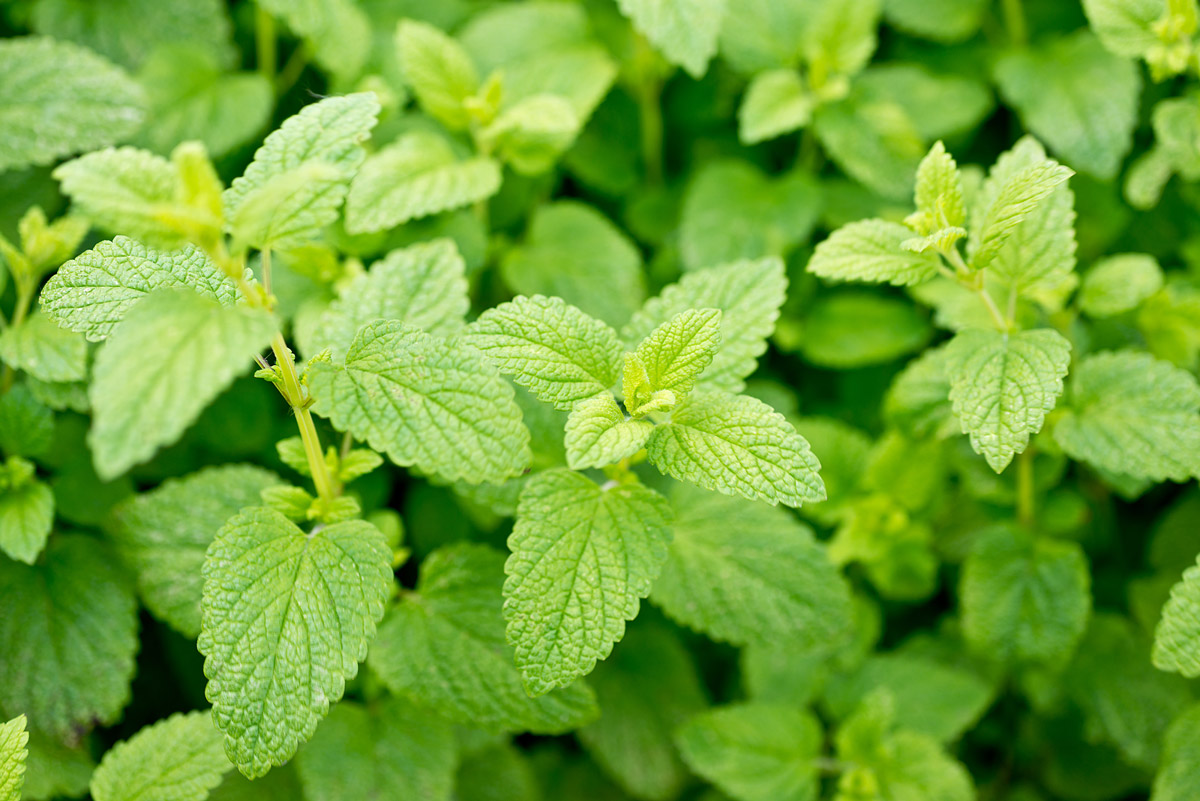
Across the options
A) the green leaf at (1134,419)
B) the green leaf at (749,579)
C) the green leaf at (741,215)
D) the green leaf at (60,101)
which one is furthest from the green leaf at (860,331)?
the green leaf at (60,101)

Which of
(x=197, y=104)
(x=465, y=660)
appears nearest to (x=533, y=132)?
(x=197, y=104)

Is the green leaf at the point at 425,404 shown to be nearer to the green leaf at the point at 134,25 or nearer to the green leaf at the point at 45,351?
the green leaf at the point at 45,351

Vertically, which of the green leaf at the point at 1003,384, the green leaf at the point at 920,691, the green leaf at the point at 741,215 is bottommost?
the green leaf at the point at 920,691

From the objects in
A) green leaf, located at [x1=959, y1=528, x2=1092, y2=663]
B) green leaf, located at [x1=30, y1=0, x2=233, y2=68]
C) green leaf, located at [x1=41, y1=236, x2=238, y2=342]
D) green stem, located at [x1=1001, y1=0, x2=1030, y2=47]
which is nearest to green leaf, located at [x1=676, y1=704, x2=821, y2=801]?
green leaf, located at [x1=959, y1=528, x2=1092, y2=663]

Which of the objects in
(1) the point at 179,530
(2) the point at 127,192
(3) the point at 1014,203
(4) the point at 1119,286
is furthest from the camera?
(4) the point at 1119,286

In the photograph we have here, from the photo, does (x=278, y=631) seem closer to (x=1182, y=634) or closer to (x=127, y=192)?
(x=127, y=192)

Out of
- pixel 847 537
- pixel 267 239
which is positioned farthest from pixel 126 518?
pixel 847 537
